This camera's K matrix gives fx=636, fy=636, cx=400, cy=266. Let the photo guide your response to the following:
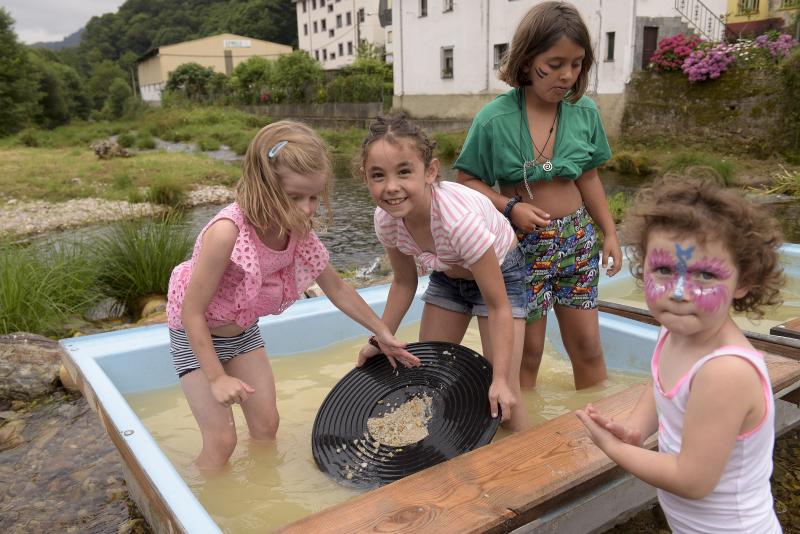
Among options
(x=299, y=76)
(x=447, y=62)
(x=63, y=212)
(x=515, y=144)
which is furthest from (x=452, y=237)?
(x=299, y=76)

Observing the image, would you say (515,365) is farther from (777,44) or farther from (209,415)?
(777,44)

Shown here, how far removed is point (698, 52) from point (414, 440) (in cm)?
1268

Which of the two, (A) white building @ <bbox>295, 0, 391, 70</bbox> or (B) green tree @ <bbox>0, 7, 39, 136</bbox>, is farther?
(A) white building @ <bbox>295, 0, 391, 70</bbox>

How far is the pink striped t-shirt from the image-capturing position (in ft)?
6.61

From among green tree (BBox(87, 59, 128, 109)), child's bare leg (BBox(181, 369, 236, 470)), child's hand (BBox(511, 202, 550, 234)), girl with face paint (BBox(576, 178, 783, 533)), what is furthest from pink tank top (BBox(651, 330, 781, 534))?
green tree (BBox(87, 59, 128, 109))

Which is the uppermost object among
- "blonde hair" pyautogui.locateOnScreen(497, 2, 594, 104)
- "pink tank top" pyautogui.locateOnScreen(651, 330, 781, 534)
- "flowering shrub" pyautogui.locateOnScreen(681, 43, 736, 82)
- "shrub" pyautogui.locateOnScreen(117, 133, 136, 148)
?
"flowering shrub" pyautogui.locateOnScreen(681, 43, 736, 82)

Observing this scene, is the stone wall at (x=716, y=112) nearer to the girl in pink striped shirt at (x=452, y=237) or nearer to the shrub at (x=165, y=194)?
the shrub at (x=165, y=194)

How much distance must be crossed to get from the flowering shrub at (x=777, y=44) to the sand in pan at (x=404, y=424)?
475 inches

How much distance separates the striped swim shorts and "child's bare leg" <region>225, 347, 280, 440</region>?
3 cm

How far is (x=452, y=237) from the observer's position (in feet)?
6.70

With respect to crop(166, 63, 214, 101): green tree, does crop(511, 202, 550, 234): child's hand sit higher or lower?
lower

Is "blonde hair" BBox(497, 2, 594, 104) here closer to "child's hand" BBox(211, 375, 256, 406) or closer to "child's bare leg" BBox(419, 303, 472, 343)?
"child's bare leg" BBox(419, 303, 472, 343)

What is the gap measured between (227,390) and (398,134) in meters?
0.95

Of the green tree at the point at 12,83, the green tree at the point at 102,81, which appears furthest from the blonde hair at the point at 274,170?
the green tree at the point at 102,81
